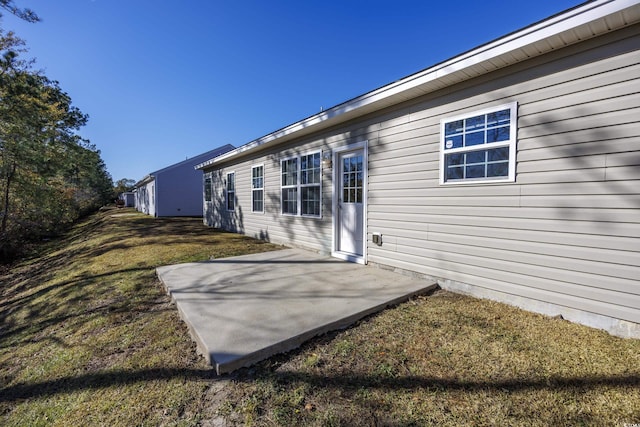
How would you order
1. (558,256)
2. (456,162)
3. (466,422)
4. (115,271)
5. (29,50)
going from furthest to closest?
1. (29,50)
2. (115,271)
3. (456,162)
4. (558,256)
5. (466,422)

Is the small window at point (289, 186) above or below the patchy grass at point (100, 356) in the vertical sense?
above

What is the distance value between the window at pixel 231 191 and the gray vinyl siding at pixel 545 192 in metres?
7.37

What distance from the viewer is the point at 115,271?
17.6ft

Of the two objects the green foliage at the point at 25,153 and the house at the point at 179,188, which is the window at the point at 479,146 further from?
→ the house at the point at 179,188

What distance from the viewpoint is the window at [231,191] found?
1033 centimetres

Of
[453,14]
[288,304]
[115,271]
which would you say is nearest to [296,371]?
[288,304]

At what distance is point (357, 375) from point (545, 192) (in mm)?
2705

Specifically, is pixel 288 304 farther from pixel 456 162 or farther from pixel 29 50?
pixel 29 50

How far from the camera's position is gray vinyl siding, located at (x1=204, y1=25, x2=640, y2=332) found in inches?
96.3

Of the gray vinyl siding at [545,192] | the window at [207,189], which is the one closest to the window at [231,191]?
the window at [207,189]

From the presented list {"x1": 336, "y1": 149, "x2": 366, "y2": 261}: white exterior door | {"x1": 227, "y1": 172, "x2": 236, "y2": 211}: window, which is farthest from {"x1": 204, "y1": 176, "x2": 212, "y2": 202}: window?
{"x1": 336, "y1": 149, "x2": 366, "y2": 261}: white exterior door

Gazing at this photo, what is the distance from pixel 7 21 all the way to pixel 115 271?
27.5 ft

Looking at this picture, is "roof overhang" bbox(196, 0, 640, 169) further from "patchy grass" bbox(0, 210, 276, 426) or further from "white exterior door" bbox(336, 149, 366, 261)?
"patchy grass" bbox(0, 210, 276, 426)

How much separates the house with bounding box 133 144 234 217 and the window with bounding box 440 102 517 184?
686 inches
